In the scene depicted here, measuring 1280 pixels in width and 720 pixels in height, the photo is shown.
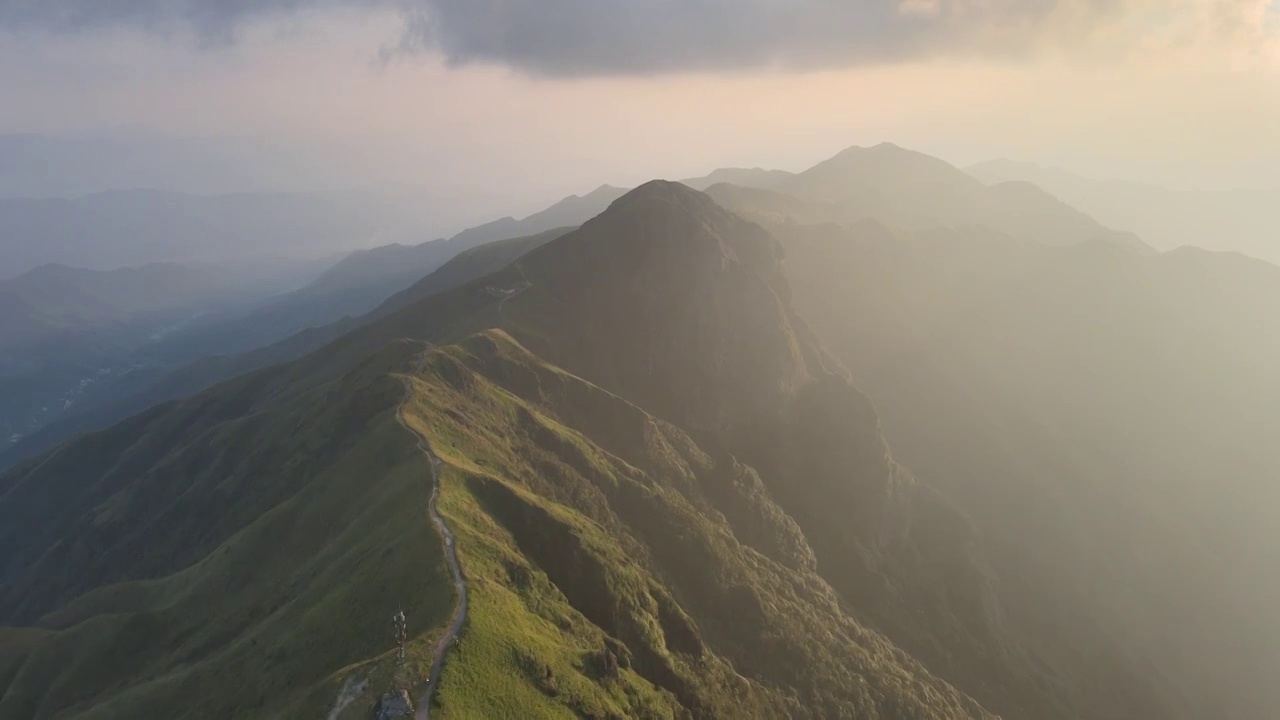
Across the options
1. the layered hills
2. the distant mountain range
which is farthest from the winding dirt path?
the layered hills

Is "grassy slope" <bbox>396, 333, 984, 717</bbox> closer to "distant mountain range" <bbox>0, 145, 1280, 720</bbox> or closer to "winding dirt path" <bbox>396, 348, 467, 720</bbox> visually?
"distant mountain range" <bbox>0, 145, 1280, 720</bbox>

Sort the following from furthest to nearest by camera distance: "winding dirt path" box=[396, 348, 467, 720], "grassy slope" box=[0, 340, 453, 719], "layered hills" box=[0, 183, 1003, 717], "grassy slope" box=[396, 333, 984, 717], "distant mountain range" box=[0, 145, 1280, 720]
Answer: "distant mountain range" box=[0, 145, 1280, 720], "layered hills" box=[0, 183, 1003, 717], "grassy slope" box=[396, 333, 984, 717], "grassy slope" box=[0, 340, 453, 719], "winding dirt path" box=[396, 348, 467, 720]

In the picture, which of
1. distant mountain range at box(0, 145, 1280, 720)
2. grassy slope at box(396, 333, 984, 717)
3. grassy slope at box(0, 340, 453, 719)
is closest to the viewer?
grassy slope at box(0, 340, 453, 719)

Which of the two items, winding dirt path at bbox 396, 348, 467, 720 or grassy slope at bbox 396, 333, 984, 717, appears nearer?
winding dirt path at bbox 396, 348, 467, 720

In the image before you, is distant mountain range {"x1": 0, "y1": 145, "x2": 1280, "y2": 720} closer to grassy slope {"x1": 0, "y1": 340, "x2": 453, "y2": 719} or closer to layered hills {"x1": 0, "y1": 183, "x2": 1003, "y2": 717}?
grassy slope {"x1": 0, "y1": 340, "x2": 453, "y2": 719}

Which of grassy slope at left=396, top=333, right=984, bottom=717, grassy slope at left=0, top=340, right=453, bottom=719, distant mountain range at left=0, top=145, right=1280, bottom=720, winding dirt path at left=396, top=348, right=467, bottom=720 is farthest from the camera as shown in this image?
distant mountain range at left=0, top=145, right=1280, bottom=720

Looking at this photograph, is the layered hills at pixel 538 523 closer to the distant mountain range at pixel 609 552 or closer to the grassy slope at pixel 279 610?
the grassy slope at pixel 279 610

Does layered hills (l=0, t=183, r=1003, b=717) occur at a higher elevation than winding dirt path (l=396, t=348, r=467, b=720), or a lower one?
lower

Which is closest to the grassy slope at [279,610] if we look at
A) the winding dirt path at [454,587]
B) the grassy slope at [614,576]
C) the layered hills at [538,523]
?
the layered hills at [538,523]

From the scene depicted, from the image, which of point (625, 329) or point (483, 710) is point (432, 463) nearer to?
point (483, 710)

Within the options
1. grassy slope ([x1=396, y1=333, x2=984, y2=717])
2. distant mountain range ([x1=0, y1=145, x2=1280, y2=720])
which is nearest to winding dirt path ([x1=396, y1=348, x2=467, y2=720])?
distant mountain range ([x1=0, y1=145, x2=1280, y2=720])

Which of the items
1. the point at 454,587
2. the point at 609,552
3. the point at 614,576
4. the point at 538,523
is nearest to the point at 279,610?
the point at 454,587
